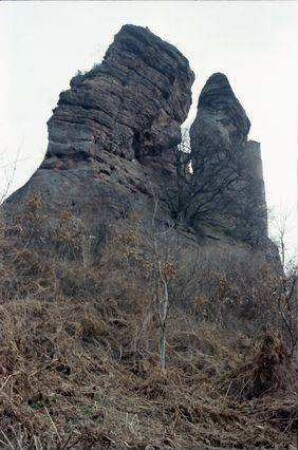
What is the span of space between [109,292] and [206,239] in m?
8.31

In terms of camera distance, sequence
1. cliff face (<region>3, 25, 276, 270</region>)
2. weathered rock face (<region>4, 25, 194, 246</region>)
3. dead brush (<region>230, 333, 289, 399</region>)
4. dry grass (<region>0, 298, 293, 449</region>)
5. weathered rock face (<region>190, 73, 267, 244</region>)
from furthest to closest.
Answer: weathered rock face (<region>190, 73, 267, 244</region>), cliff face (<region>3, 25, 276, 270</region>), weathered rock face (<region>4, 25, 194, 246</region>), dead brush (<region>230, 333, 289, 399</region>), dry grass (<region>0, 298, 293, 449</region>)

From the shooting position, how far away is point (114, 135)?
1641 cm

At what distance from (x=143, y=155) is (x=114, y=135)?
6.42 feet

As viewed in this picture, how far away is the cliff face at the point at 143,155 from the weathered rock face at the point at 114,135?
3 centimetres

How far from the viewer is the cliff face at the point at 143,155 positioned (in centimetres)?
1415

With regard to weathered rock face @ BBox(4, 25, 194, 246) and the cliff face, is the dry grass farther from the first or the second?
the cliff face

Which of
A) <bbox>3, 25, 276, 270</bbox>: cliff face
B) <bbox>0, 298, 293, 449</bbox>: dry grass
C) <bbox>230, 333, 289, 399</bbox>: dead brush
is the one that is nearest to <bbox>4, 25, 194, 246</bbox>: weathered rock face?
<bbox>3, 25, 276, 270</bbox>: cliff face

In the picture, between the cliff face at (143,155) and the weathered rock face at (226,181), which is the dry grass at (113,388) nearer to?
the cliff face at (143,155)

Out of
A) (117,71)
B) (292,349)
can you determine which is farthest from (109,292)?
(117,71)

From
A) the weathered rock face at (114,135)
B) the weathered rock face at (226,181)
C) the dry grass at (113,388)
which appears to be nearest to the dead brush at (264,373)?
the dry grass at (113,388)

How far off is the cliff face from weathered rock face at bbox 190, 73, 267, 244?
4 centimetres

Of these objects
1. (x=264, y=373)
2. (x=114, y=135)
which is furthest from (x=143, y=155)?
(x=264, y=373)

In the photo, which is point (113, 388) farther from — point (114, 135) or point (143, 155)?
point (143, 155)

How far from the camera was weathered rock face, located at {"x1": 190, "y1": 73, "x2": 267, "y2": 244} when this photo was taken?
18594mm
